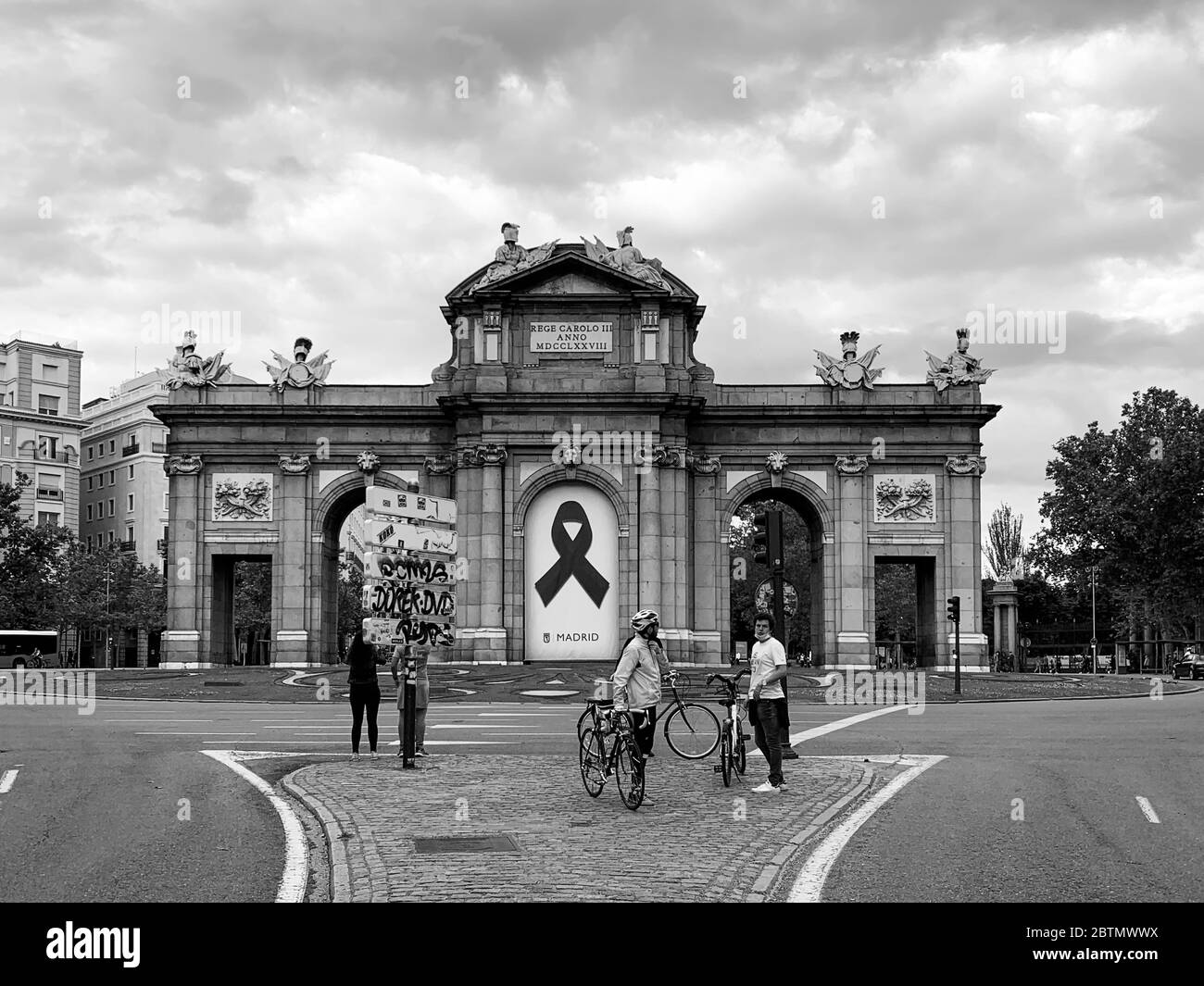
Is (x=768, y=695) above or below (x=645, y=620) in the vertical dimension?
below

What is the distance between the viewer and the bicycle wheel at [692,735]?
2043 centimetres

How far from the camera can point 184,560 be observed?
56531 mm

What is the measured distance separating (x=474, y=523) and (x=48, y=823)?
40.8m

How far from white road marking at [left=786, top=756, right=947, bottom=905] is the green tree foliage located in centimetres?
6466

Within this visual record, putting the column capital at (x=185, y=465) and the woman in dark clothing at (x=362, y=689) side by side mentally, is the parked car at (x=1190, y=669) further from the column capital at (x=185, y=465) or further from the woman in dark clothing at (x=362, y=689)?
the woman in dark clothing at (x=362, y=689)

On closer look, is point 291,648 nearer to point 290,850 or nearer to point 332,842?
point 332,842

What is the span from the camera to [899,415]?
5647cm

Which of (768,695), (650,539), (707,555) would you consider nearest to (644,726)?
(768,695)

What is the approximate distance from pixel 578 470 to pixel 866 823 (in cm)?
4067

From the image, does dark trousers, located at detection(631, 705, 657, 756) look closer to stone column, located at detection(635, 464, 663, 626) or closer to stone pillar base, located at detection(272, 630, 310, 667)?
stone column, located at detection(635, 464, 663, 626)

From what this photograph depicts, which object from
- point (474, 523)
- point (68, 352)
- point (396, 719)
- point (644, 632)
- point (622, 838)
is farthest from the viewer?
point (68, 352)

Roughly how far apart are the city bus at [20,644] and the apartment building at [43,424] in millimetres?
22836
